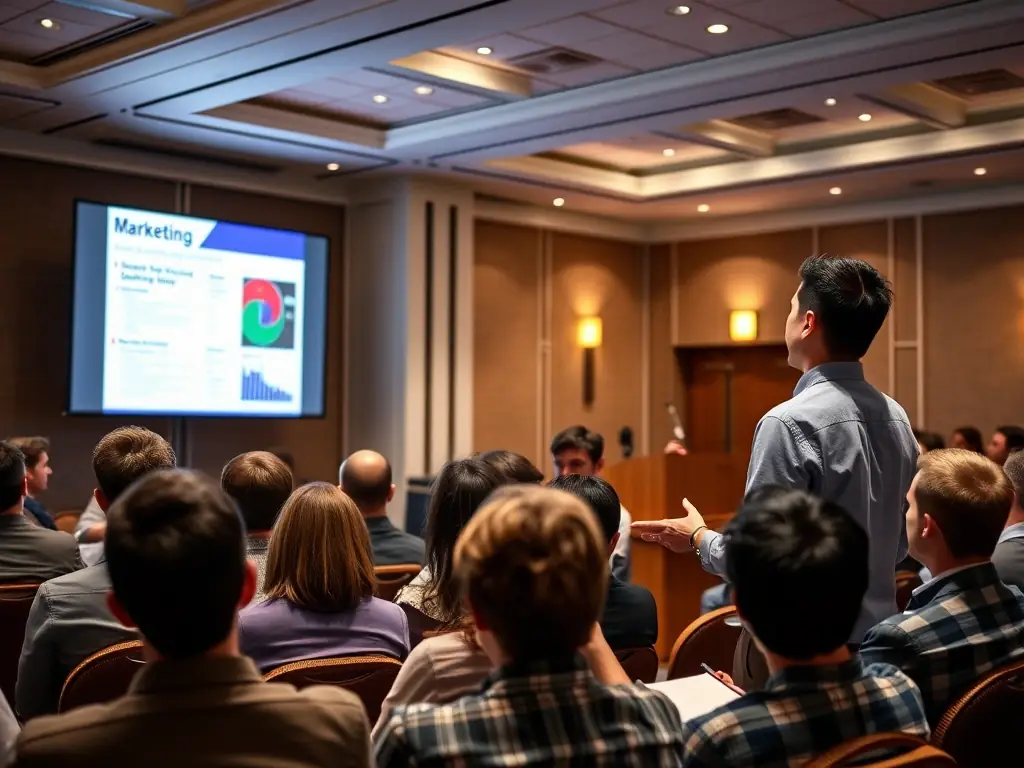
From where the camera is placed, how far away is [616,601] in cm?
266

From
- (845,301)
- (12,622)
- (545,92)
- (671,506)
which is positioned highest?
(545,92)

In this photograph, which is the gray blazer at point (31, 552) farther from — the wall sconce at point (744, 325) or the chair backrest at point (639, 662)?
the wall sconce at point (744, 325)

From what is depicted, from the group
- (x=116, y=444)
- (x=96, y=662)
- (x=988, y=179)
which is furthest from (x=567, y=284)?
(x=96, y=662)

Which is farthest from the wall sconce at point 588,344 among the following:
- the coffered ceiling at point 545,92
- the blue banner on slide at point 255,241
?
the blue banner on slide at point 255,241

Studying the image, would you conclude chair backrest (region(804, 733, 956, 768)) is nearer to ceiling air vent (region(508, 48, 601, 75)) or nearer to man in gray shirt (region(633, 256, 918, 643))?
man in gray shirt (region(633, 256, 918, 643))

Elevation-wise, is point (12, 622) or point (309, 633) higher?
point (309, 633)

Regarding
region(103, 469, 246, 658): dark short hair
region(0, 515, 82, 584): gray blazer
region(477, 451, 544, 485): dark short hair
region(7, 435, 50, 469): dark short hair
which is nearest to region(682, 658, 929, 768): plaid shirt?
region(103, 469, 246, 658): dark short hair

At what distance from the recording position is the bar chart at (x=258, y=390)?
24.5ft

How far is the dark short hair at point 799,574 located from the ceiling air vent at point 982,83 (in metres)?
5.60

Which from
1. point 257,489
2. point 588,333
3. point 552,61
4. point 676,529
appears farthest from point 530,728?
point 588,333

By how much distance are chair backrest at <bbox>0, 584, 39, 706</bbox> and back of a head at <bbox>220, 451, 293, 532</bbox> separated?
24.2 inches

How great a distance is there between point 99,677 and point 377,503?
1.78m

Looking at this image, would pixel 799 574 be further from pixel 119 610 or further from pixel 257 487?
pixel 257 487

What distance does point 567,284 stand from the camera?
9648 millimetres
